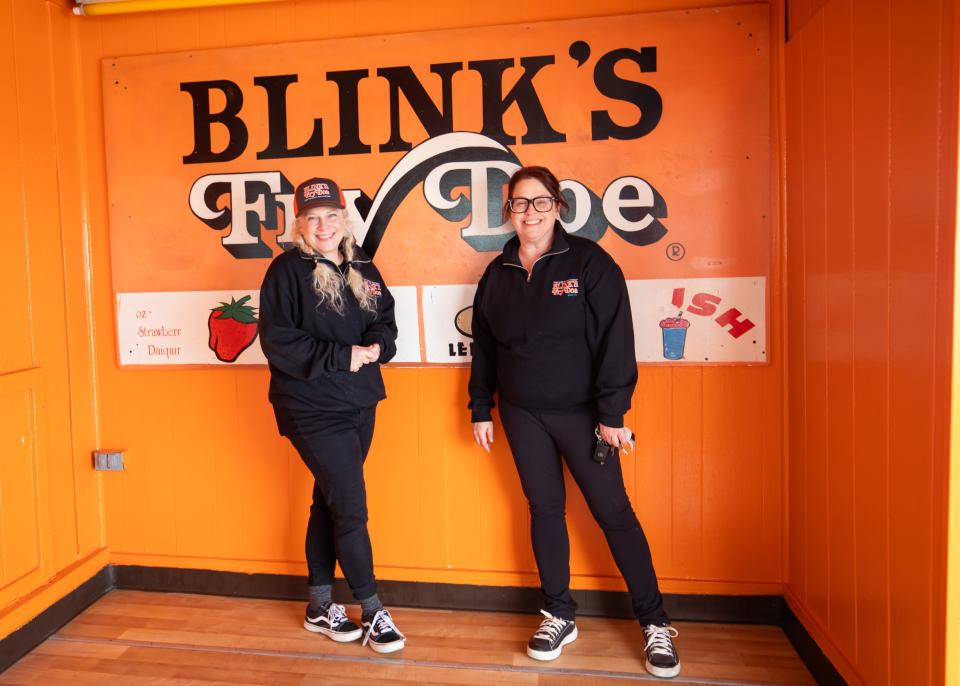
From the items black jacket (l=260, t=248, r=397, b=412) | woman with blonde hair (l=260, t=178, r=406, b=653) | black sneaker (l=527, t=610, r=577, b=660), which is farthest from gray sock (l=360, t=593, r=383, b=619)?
black jacket (l=260, t=248, r=397, b=412)

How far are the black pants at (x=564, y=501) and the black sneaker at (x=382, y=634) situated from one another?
22.8 inches

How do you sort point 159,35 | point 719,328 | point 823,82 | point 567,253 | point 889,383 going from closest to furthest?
point 889,383 → point 823,82 → point 567,253 → point 719,328 → point 159,35

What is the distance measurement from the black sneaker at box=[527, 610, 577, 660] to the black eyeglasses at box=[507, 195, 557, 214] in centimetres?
151

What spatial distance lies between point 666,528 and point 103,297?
2.65m

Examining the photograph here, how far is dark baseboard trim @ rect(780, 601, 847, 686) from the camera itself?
7.41ft

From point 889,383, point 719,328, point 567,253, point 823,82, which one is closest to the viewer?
point 889,383

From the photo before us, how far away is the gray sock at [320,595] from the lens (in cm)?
275

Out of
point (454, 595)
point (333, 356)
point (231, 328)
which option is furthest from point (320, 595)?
point (231, 328)

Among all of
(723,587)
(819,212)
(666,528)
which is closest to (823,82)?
(819,212)

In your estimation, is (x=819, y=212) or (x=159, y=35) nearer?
(x=819, y=212)

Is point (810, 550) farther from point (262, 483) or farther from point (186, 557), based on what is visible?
point (186, 557)

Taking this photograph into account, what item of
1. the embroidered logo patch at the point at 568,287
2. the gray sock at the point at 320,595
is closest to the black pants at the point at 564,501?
the embroidered logo patch at the point at 568,287

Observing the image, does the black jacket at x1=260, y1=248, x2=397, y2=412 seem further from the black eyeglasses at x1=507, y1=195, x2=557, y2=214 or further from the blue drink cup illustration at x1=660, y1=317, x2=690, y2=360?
the blue drink cup illustration at x1=660, y1=317, x2=690, y2=360

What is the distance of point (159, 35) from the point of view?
302cm
